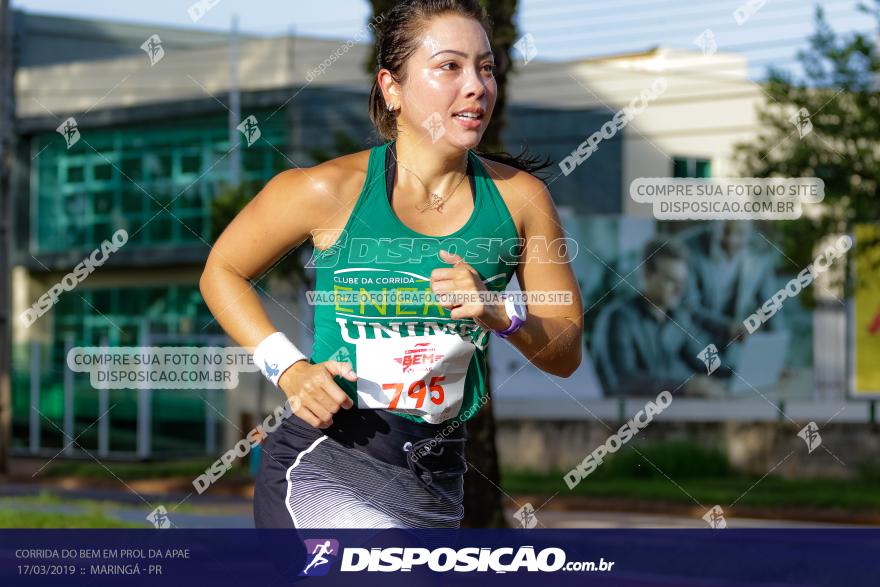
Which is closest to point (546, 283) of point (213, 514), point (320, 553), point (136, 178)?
point (320, 553)

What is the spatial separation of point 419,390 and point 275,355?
0.39 metres

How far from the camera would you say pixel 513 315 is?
3350 mm

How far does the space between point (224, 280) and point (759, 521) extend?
511 inches

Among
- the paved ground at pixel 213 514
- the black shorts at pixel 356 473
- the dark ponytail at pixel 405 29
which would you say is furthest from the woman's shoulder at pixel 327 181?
the paved ground at pixel 213 514

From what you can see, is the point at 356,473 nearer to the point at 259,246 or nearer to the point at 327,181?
the point at 259,246

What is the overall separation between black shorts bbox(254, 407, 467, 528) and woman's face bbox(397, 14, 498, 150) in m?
0.76

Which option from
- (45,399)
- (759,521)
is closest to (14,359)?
(45,399)

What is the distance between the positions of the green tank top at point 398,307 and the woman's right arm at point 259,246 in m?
0.10

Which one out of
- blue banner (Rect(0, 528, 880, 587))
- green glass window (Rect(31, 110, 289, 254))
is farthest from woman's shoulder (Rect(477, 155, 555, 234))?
green glass window (Rect(31, 110, 289, 254))

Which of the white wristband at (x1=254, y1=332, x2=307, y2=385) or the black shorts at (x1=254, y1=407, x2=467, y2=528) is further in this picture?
the white wristband at (x1=254, y1=332, x2=307, y2=385)

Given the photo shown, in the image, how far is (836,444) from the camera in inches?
774

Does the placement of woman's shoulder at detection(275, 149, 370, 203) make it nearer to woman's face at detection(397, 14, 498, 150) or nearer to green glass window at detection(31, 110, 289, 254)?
woman's face at detection(397, 14, 498, 150)

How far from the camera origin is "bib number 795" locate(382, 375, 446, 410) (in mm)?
3496

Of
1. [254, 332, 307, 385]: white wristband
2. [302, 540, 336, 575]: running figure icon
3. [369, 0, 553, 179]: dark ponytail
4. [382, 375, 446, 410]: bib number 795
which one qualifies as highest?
[369, 0, 553, 179]: dark ponytail
